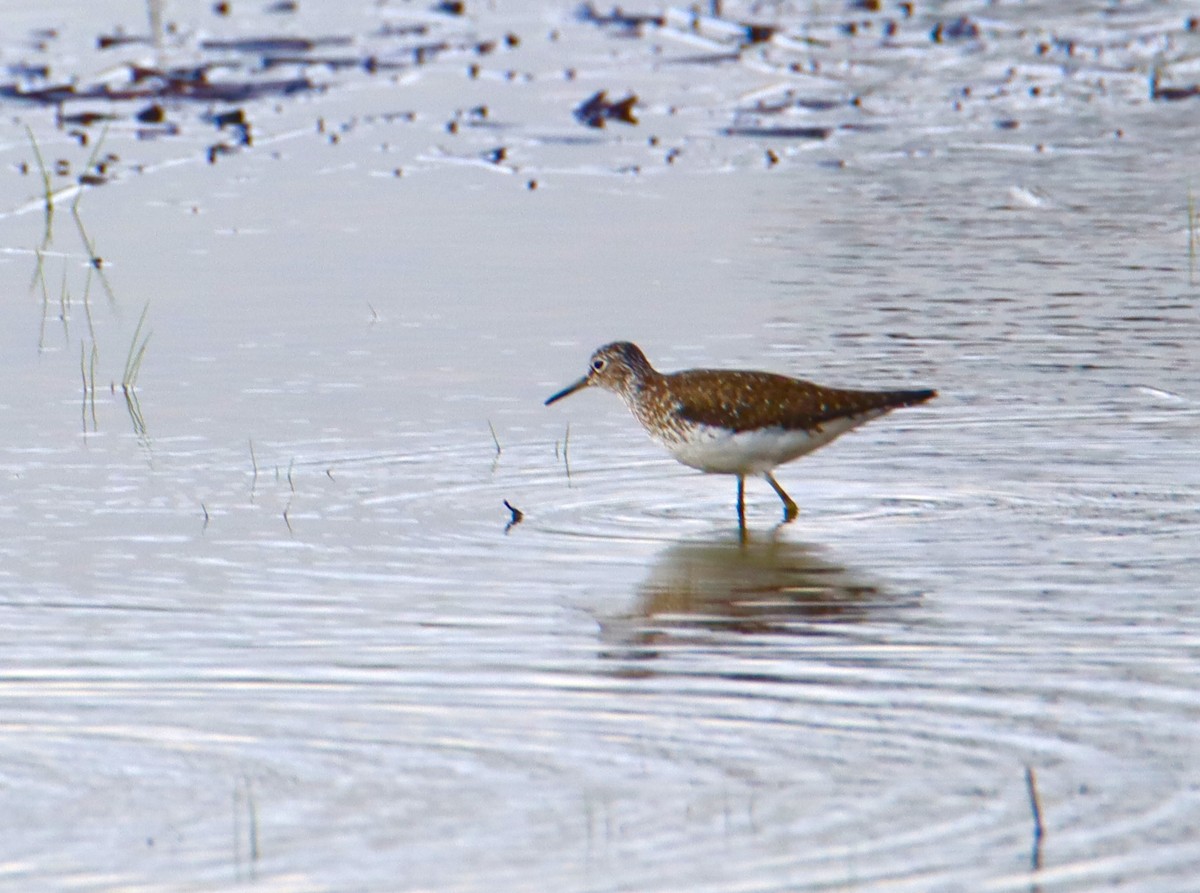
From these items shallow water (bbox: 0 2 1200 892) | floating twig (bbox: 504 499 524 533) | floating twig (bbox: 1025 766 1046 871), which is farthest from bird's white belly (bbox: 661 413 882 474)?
floating twig (bbox: 1025 766 1046 871)

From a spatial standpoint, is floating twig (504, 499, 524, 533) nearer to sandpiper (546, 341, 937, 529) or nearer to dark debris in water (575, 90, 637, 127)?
sandpiper (546, 341, 937, 529)

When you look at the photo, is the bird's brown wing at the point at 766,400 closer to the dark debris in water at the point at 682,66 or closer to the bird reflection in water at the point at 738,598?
the bird reflection in water at the point at 738,598

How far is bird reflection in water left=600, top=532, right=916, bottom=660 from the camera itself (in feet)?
23.6

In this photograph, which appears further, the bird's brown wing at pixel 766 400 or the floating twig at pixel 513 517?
the bird's brown wing at pixel 766 400

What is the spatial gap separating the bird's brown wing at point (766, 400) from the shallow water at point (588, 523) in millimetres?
335

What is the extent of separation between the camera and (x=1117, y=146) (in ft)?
57.6

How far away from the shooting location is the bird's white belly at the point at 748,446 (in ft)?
29.4

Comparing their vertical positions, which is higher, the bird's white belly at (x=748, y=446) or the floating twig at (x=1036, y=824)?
the floating twig at (x=1036, y=824)

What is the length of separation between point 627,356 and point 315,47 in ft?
46.3

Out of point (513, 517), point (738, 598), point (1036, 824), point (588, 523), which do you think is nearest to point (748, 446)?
point (588, 523)

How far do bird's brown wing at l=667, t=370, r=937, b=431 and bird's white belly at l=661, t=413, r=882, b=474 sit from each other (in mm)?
35

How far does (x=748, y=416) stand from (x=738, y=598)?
1402 millimetres

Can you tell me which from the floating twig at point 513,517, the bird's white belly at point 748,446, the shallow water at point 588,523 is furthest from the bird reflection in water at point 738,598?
the floating twig at point 513,517

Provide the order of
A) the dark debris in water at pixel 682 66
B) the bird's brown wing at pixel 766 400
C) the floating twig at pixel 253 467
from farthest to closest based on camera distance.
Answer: the dark debris in water at pixel 682 66 → the floating twig at pixel 253 467 → the bird's brown wing at pixel 766 400
